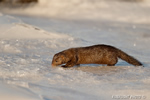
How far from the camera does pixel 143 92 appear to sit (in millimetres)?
4684

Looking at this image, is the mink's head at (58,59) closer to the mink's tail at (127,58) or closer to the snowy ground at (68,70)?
the snowy ground at (68,70)

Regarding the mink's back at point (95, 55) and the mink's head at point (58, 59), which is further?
the mink's back at point (95, 55)

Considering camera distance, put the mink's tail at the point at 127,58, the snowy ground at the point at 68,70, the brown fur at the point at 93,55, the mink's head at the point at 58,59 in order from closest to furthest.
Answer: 1. the snowy ground at the point at 68,70
2. the mink's head at the point at 58,59
3. the brown fur at the point at 93,55
4. the mink's tail at the point at 127,58

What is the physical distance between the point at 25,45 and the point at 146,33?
5.04 meters

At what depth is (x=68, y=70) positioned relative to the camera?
5715 mm

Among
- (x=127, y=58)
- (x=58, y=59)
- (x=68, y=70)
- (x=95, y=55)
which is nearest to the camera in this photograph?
(x=68, y=70)

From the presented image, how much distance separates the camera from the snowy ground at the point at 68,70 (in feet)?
14.5

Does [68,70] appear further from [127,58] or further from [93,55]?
[127,58]

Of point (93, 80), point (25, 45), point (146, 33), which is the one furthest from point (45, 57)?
point (146, 33)

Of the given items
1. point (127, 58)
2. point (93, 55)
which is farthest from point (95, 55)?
point (127, 58)

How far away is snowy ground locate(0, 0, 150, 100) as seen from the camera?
4419mm

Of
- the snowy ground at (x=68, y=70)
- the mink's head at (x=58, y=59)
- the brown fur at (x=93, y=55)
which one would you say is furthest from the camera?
the brown fur at (x=93, y=55)

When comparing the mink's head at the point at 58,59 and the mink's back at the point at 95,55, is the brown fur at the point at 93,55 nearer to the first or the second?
the mink's back at the point at 95,55

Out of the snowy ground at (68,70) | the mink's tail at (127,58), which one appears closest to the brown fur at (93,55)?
the mink's tail at (127,58)
